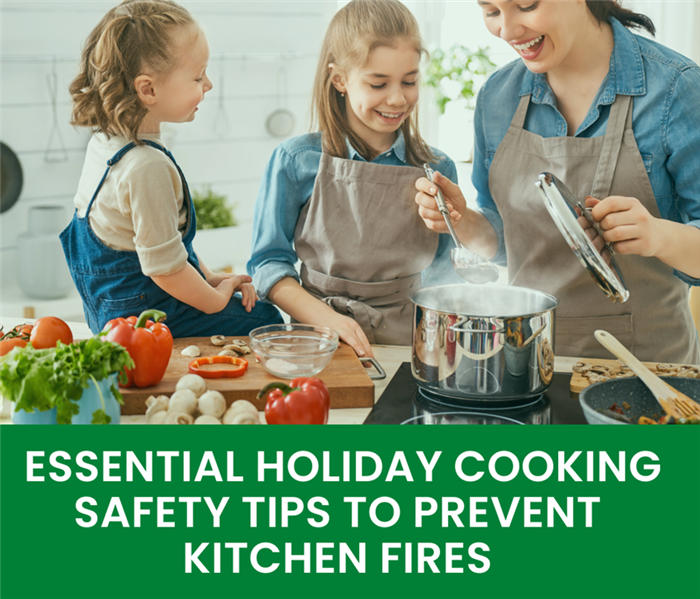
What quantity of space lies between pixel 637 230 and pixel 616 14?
617 millimetres

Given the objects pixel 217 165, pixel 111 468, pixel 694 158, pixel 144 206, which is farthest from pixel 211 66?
pixel 111 468

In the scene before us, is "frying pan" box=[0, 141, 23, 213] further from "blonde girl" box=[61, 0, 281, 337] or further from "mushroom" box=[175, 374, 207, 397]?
"mushroom" box=[175, 374, 207, 397]

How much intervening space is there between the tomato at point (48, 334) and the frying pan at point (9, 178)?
203 centimetres

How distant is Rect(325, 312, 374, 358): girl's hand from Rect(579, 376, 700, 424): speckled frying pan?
45 cm

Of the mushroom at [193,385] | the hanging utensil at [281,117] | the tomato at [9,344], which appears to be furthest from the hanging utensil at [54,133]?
the mushroom at [193,385]

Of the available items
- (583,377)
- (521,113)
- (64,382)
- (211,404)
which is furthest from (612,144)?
(64,382)

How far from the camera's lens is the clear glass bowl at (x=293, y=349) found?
1198mm

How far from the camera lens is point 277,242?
5.37 ft

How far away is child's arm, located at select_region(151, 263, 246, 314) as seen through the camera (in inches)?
54.7

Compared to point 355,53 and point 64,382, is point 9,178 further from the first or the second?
point 64,382

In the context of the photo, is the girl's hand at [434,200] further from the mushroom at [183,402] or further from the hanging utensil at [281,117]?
the hanging utensil at [281,117]

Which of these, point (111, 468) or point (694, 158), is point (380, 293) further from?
point (111, 468)

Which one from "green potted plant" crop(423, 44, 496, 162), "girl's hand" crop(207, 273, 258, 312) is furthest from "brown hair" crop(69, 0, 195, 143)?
"green potted plant" crop(423, 44, 496, 162)

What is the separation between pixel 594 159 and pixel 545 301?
1.44ft
